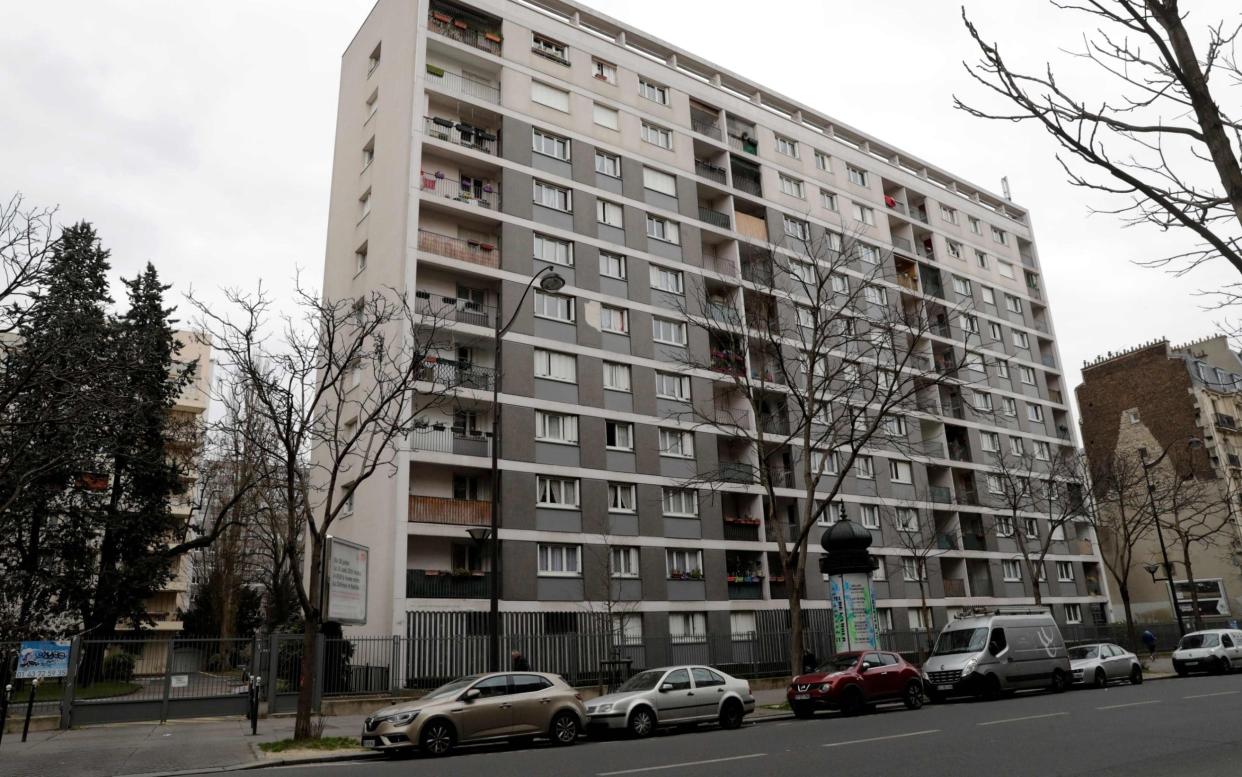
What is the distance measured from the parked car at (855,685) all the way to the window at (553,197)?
70.2 ft

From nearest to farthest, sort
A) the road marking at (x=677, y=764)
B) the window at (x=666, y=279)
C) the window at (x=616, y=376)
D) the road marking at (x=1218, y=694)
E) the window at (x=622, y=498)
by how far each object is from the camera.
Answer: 1. the road marking at (x=677, y=764)
2. the road marking at (x=1218, y=694)
3. the window at (x=622, y=498)
4. the window at (x=616, y=376)
5. the window at (x=666, y=279)

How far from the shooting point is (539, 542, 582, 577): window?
97.2 ft

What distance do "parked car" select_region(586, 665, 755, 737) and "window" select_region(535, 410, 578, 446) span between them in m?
14.8

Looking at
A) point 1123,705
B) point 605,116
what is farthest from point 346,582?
point 605,116

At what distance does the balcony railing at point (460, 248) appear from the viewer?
30.6m

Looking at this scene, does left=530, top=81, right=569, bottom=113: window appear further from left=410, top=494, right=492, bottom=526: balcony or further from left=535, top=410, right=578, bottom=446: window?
left=410, top=494, right=492, bottom=526: balcony

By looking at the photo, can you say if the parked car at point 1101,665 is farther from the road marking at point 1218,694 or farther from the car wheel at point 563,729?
the car wheel at point 563,729

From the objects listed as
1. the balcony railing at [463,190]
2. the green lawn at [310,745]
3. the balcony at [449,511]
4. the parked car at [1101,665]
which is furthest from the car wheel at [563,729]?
the balcony railing at [463,190]

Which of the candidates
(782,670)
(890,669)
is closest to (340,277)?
(782,670)

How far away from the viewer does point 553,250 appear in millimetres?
33625

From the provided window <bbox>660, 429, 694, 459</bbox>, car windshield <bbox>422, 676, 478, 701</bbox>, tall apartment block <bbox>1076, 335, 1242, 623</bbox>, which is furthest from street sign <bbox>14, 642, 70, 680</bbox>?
tall apartment block <bbox>1076, 335, 1242, 623</bbox>

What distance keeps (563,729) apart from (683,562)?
18080 millimetres

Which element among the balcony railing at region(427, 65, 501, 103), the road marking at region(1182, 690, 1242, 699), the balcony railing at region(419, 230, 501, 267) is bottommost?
the road marking at region(1182, 690, 1242, 699)

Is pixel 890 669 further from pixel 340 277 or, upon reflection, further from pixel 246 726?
pixel 340 277
